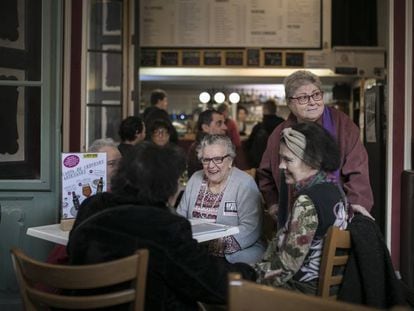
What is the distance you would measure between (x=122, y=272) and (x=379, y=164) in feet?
12.6

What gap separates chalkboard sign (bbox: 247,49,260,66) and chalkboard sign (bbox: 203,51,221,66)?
15.4 inches

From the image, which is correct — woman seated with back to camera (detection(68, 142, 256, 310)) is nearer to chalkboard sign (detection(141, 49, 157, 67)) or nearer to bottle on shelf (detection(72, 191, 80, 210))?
bottle on shelf (detection(72, 191, 80, 210))

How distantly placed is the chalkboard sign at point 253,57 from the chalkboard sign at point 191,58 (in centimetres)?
65

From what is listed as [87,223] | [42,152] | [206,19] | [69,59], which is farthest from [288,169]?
[206,19]

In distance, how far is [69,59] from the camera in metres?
4.29

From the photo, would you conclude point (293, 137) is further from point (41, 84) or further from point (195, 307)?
point (41, 84)

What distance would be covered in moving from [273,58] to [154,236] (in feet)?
19.5

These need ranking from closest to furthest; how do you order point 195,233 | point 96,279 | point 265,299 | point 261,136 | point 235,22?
1. point 265,299
2. point 96,279
3. point 195,233
4. point 261,136
5. point 235,22

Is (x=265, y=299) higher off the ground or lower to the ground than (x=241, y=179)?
lower

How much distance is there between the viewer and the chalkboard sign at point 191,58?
7363 millimetres

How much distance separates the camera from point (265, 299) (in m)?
1.20

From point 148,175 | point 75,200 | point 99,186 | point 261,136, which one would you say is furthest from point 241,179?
A: point 261,136

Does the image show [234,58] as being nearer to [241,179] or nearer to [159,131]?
[159,131]

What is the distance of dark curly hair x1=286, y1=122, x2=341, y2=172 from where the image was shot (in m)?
2.16
